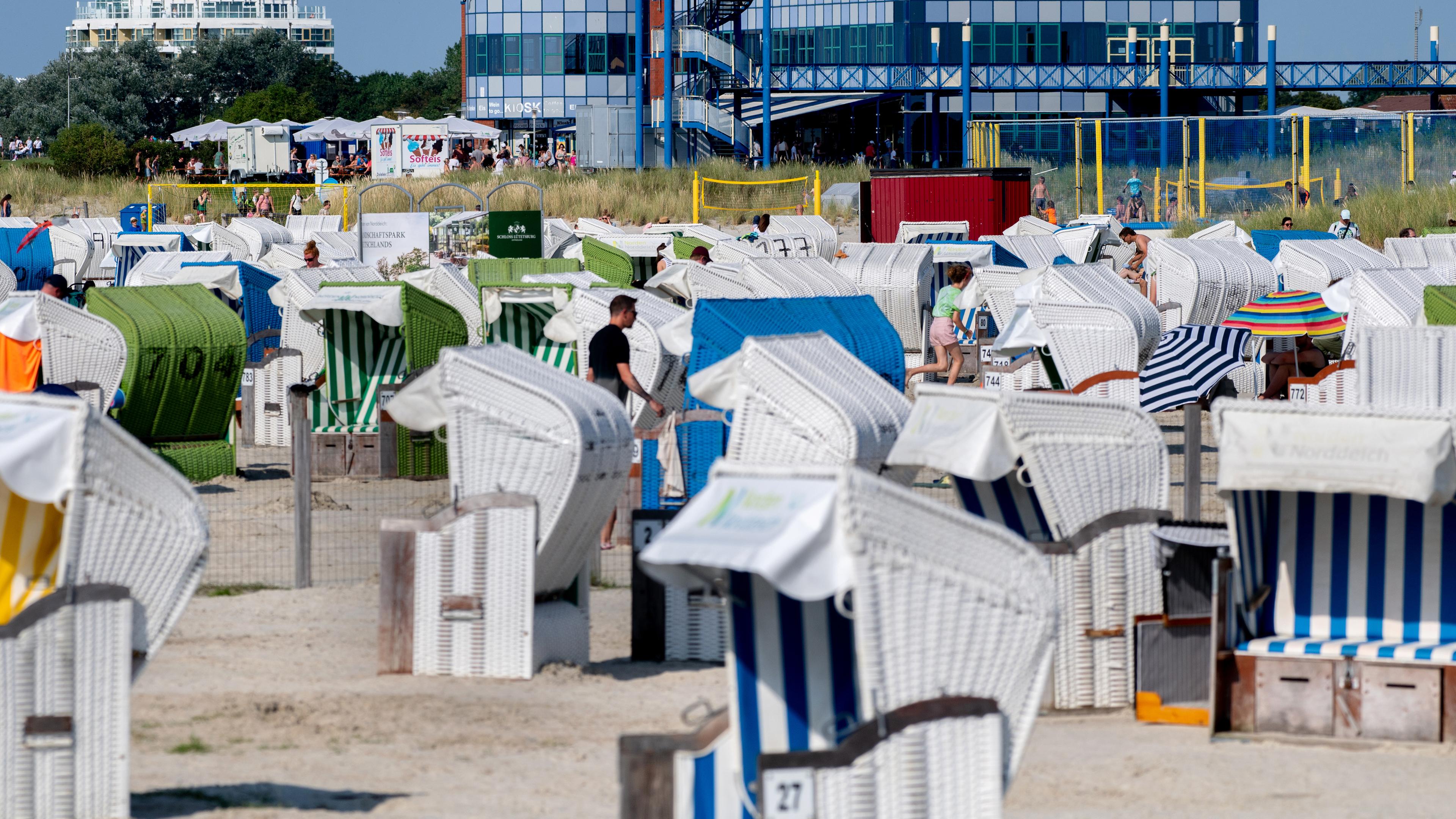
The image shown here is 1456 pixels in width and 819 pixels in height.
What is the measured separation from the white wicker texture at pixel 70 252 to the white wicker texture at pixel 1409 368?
67.0ft

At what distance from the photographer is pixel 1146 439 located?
6.86 m

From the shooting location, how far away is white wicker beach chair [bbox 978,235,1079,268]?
2242 centimetres

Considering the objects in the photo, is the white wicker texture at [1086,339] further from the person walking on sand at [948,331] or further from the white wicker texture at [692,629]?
the white wicker texture at [692,629]

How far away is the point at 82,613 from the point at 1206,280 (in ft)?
51.0

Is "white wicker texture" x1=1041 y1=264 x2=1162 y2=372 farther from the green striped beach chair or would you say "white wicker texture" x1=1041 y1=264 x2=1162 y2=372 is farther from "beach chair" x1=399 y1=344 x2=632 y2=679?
"beach chair" x1=399 y1=344 x2=632 y2=679

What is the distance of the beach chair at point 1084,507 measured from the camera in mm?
6559

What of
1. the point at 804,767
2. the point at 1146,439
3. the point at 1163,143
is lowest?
the point at 804,767

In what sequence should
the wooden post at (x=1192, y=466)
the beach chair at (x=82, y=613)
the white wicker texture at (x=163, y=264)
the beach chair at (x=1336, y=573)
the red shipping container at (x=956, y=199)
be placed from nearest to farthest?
the beach chair at (x=82, y=613)
the beach chair at (x=1336, y=573)
the wooden post at (x=1192, y=466)
the white wicker texture at (x=163, y=264)
the red shipping container at (x=956, y=199)

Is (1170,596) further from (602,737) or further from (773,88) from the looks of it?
(773,88)

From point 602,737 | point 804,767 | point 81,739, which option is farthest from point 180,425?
point 804,767

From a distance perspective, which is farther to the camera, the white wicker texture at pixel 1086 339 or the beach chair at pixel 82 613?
the white wicker texture at pixel 1086 339

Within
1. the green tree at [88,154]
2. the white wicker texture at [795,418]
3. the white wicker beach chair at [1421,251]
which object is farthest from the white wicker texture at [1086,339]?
the green tree at [88,154]

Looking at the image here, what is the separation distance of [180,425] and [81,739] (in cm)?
817

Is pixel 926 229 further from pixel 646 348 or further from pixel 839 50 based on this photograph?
pixel 839 50
